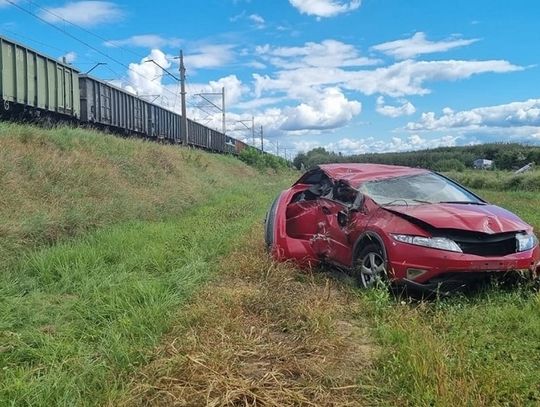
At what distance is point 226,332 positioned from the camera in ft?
13.3

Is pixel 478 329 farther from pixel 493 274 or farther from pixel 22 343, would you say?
pixel 22 343

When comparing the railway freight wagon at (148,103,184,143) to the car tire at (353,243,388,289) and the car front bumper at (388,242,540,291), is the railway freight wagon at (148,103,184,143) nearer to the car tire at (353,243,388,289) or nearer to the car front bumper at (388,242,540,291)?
the car tire at (353,243,388,289)

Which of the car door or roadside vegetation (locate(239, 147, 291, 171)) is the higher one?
roadside vegetation (locate(239, 147, 291, 171))

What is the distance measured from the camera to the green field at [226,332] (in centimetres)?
311

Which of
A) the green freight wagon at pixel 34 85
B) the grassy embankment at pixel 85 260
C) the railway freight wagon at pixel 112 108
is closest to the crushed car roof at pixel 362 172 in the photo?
the grassy embankment at pixel 85 260

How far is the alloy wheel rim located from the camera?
518cm

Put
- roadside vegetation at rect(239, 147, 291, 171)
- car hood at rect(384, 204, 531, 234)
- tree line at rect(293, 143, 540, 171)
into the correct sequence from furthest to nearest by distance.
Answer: tree line at rect(293, 143, 540, 171) → roadside vegetation at rect(239, 147, 291, 171) → car hood at rect(384, 204, 531, 234)

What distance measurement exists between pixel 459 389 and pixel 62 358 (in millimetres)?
2627

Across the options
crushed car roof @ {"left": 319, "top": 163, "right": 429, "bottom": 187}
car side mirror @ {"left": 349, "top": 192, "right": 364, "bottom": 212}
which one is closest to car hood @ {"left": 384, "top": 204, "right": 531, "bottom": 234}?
car side mirror @ {"left": 349, "top": 192, "right": 364, "bottom": 212}

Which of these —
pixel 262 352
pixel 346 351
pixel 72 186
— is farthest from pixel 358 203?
pixel 72 186

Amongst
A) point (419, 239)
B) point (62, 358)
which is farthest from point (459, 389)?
point (62, 358)

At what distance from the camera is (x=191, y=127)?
131 ft

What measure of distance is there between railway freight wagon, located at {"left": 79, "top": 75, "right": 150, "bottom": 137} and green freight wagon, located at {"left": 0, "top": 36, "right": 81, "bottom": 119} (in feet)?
3.01

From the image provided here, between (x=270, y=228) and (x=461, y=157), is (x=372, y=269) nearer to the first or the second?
(x=270, y=228)
